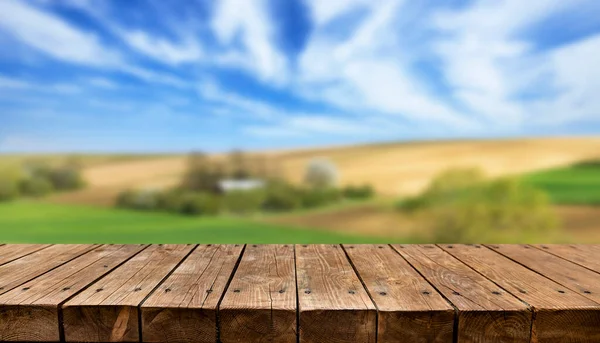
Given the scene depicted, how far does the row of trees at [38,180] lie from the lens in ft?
22.3

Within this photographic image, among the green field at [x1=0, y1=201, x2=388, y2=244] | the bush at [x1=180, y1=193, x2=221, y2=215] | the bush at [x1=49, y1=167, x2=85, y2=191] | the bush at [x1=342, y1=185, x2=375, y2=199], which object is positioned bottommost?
the green field at [x1=0, y1=201, x2=388, y2=244]

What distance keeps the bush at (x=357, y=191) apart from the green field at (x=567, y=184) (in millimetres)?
2288

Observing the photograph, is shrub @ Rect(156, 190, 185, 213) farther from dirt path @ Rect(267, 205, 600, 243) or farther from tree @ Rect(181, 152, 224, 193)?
dirt path @ Rect(267, 205, 600, 243)

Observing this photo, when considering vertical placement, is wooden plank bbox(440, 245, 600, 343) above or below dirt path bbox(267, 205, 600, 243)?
above

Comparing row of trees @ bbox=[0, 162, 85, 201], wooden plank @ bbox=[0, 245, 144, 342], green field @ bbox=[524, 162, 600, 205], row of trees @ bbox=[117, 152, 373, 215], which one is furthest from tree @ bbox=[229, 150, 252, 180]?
wooden plank @ bbox=[0, 245, 144, 342]

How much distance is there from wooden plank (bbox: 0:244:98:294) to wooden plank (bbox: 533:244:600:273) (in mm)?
1847

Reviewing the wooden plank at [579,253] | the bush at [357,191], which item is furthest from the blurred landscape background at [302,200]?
the wooden plank at [579,253]

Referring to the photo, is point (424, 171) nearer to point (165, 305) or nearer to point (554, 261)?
point (554, 261)

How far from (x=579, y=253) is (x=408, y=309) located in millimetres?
1099

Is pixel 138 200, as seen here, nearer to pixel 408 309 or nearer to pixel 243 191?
pixel 243 191

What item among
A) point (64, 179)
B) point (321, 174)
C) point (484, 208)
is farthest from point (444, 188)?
point (64, 179)

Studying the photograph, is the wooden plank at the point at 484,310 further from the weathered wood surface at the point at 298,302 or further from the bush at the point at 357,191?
the bush at the point at 357,191

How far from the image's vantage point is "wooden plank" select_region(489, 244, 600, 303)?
53.0 inches

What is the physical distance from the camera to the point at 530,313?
116 centimetres
